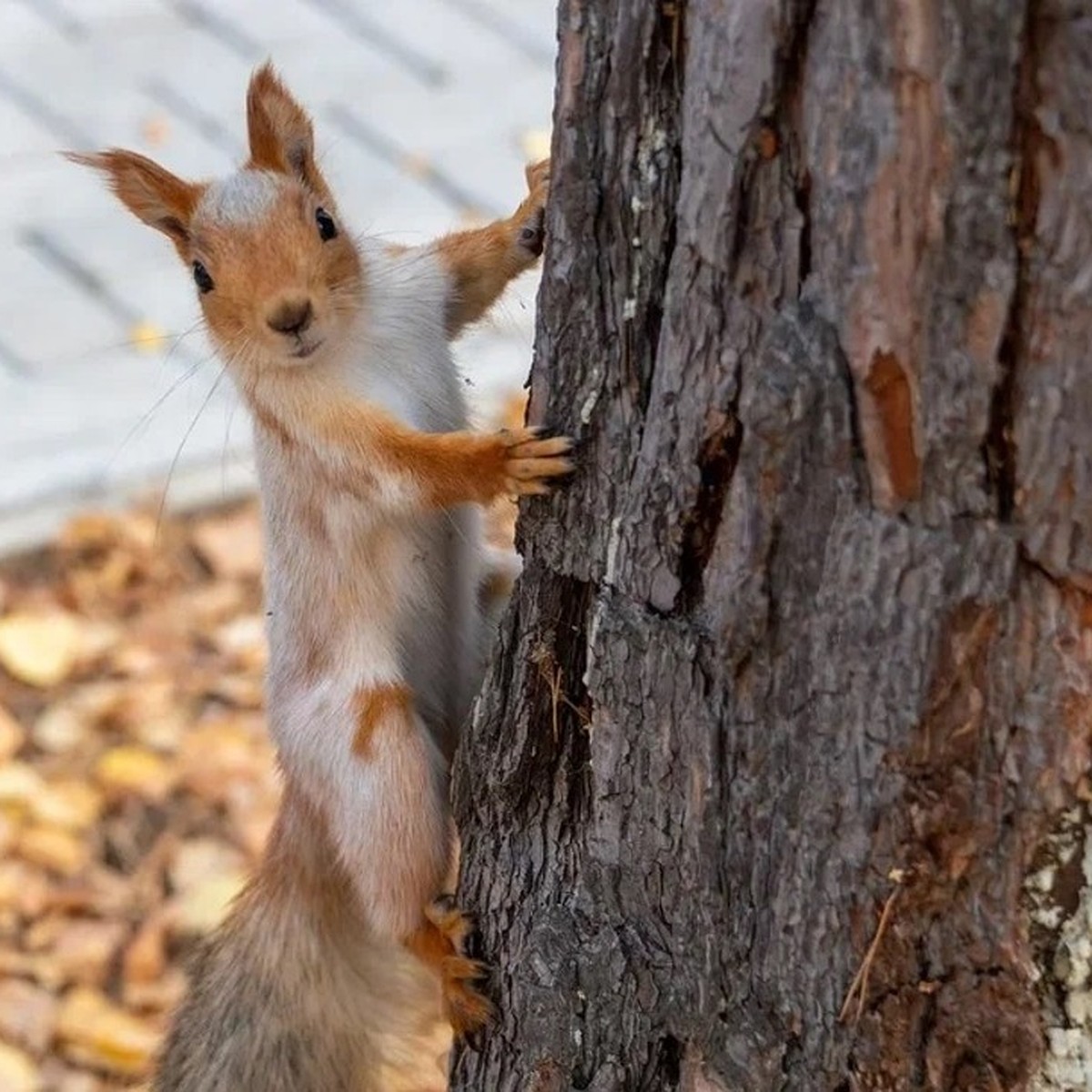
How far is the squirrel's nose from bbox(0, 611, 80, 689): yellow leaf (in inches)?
56.9

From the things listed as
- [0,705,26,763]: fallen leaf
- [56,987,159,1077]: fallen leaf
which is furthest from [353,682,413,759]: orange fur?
[0,705,26,763]: fallen leaf

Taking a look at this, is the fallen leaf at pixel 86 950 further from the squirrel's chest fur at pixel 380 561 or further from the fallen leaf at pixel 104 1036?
the squirrel's chest fur at pixel 380 561

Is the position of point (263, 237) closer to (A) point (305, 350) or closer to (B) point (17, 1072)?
(A) point (305, 350)

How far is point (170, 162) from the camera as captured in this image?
11.6ft

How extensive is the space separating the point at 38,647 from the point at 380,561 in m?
1.39

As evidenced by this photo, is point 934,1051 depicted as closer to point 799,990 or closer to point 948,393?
point 799,990

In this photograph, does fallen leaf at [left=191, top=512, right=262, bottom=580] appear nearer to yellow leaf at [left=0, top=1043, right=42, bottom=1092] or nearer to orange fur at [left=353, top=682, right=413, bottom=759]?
yellow leaf at [left=0, top=1043, right=42, bottom=1092]

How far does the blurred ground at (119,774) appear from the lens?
2.37 meters

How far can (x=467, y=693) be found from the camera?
1.67m

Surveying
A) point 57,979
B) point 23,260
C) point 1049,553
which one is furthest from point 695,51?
point 23,260

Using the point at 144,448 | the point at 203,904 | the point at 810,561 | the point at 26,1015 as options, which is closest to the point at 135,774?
the point at 203,904

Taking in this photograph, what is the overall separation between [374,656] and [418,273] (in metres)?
0.31

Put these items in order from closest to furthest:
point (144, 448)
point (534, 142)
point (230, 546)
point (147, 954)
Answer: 1. point (147, 954)
2. point (230, 546)
3. point (144, 448)
4. point (534, 142)

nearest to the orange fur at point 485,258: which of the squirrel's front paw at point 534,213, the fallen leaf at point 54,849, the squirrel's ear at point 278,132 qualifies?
the squirrel's front paw at point 534,213
